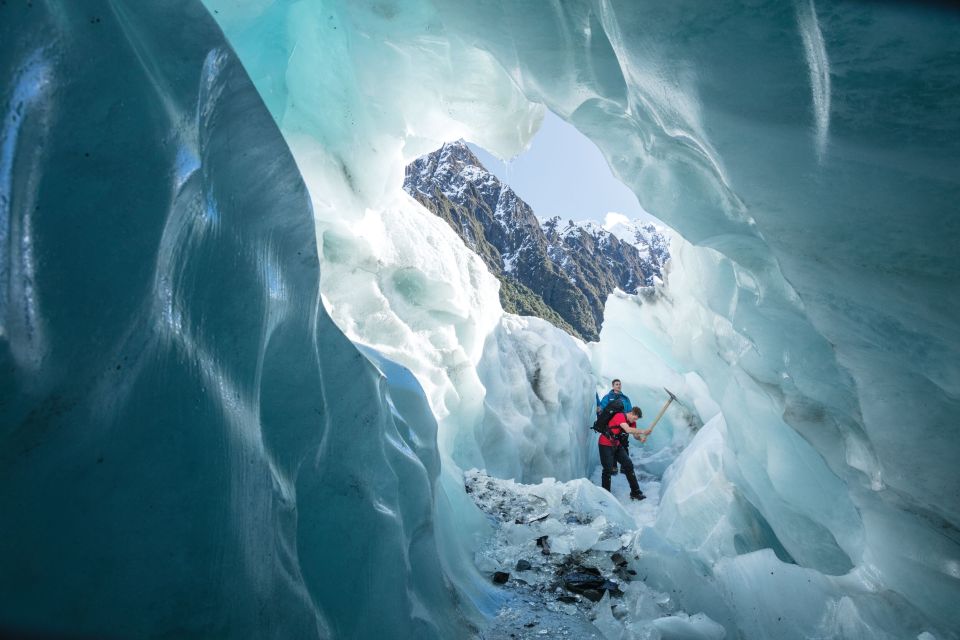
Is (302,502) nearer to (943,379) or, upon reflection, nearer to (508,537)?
(943,379)

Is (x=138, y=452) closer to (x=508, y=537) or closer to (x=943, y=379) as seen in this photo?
(x=943, y=379)

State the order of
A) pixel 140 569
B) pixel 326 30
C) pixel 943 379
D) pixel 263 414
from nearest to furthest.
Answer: pixel 140 569, pixel 263 414, pixel 943 379, pixel 326 30

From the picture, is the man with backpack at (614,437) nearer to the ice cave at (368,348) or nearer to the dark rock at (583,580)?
the ice cave at (368,348)

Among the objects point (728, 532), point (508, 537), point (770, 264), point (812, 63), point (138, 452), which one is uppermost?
point (812, 63)

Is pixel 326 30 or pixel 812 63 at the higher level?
pixel 326 30

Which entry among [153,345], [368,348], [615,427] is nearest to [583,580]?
[368,348]

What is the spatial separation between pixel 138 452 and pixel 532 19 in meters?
3.00

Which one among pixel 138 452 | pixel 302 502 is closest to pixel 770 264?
pixel 302 502

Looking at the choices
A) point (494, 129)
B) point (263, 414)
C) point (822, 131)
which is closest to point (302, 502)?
point (263, 414)

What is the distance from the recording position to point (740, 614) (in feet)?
10.4

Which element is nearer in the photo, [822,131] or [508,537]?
[822,131]

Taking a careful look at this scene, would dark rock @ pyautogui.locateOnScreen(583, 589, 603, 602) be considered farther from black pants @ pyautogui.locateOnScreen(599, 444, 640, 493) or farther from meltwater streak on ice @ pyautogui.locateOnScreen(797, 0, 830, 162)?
black pants @ pyautogui.locateOnScreen(599, 444, 640, 493)

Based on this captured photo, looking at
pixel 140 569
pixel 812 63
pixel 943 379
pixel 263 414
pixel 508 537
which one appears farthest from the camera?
pixel 508 537

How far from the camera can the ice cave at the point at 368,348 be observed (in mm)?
1129
